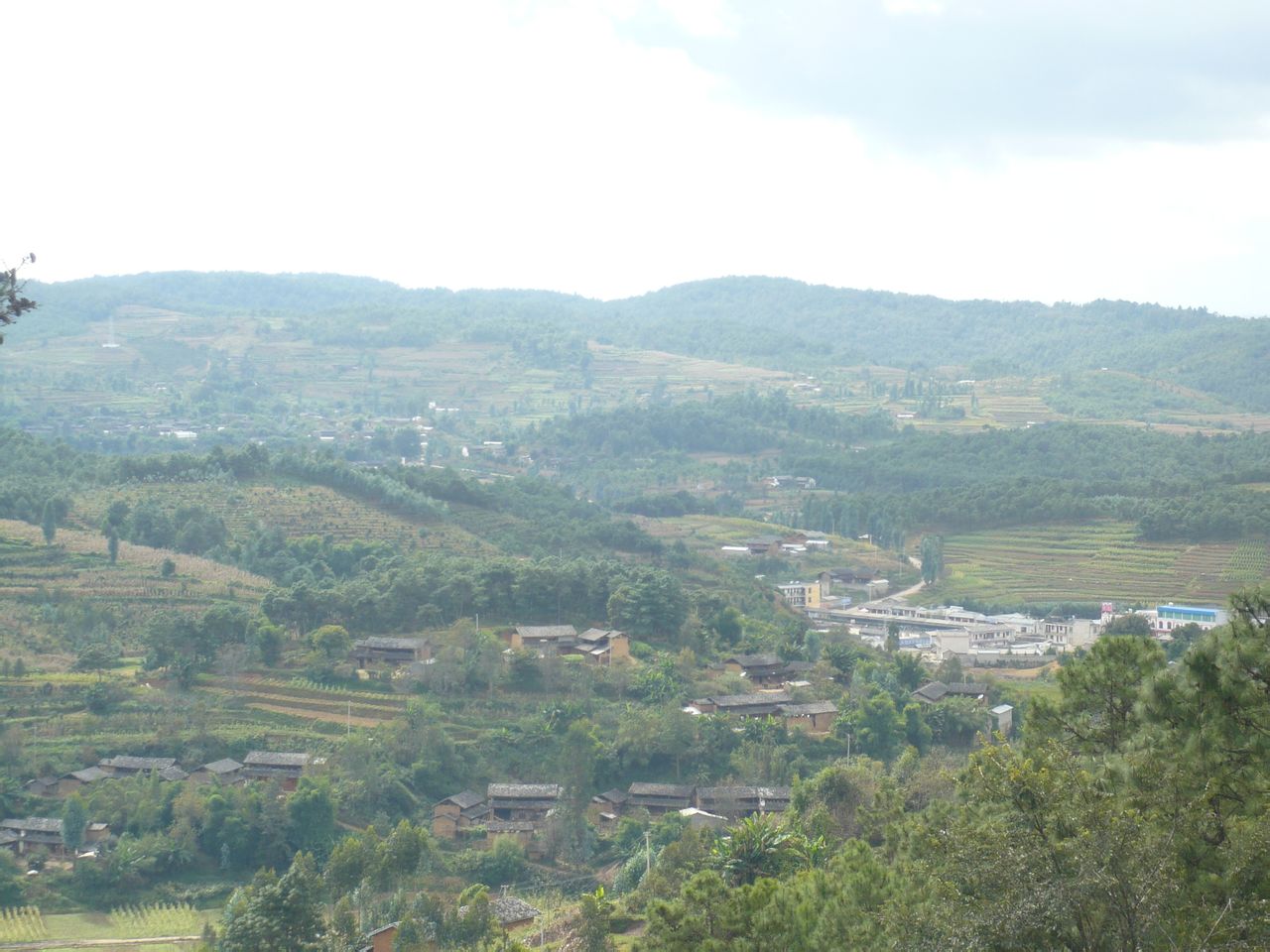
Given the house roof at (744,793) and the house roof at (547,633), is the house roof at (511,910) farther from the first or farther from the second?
the house roof at (547,633)

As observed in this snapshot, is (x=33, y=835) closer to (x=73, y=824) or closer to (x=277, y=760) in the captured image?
(x=73, y=824)

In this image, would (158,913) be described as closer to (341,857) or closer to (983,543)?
(341,857)

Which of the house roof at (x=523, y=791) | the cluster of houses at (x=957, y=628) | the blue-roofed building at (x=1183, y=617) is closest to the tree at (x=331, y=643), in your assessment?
the house roof at (x=523, y=791)

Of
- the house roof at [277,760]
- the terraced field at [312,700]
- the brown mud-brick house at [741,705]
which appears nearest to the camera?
the house roof at [277,760]

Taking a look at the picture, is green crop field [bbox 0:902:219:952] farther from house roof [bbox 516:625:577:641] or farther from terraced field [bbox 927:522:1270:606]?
terraced field [bbox 927:522:1270:606]

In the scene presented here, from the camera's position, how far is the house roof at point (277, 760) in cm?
3102

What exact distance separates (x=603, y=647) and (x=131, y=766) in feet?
39.7

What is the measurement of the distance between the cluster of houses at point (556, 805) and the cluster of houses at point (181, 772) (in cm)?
306

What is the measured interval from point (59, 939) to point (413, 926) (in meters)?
7.45

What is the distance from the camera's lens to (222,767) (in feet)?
102

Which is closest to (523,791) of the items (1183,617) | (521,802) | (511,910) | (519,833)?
(521,802)

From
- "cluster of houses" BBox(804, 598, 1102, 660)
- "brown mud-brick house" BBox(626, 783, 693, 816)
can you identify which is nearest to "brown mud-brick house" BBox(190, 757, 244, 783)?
"brown mud-brick house" BBox(626, 783, 693, 816)

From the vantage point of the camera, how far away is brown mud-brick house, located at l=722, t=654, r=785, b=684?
Result: 3856 cm

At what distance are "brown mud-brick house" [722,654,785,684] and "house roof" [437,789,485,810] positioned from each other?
372 inches
